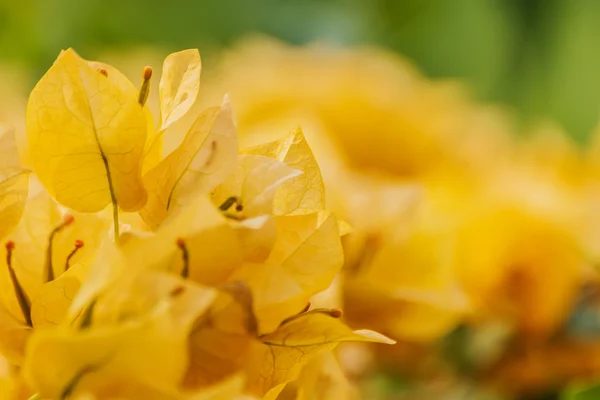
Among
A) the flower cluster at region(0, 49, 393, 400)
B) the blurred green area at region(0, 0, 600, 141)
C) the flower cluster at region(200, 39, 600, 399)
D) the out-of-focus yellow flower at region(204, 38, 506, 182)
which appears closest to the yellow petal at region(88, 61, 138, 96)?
the flower cluster at region(0, 49, 393, 400)

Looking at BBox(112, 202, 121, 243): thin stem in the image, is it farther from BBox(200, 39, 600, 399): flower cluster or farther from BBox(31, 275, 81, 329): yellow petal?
BBox(200, 39, 600, 399): flower cluster

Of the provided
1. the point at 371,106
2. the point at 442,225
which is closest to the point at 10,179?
the point at 442,225

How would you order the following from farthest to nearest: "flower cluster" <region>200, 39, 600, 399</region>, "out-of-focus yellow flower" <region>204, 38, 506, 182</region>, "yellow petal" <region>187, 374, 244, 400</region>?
1. "out-of-focus yellow flower" <region>204, 38, 506, 182</region>
2. "flower cluster" <region>200, 39, 600, 399</region>
3. "yellow petal" <region>187, 374, 244, 400</region>

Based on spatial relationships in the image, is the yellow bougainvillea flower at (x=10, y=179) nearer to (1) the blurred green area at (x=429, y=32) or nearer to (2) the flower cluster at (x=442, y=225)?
(2) the flower cluster at (x=442, y=225)

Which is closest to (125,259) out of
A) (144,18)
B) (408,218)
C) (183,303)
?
(183,303)

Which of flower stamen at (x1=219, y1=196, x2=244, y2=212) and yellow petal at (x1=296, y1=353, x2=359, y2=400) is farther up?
flower stamen at (x1=219, y1=196, x2=244, y2=212)

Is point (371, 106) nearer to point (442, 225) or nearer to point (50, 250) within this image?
point (442, 225)

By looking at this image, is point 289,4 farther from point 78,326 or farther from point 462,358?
point 78,326
